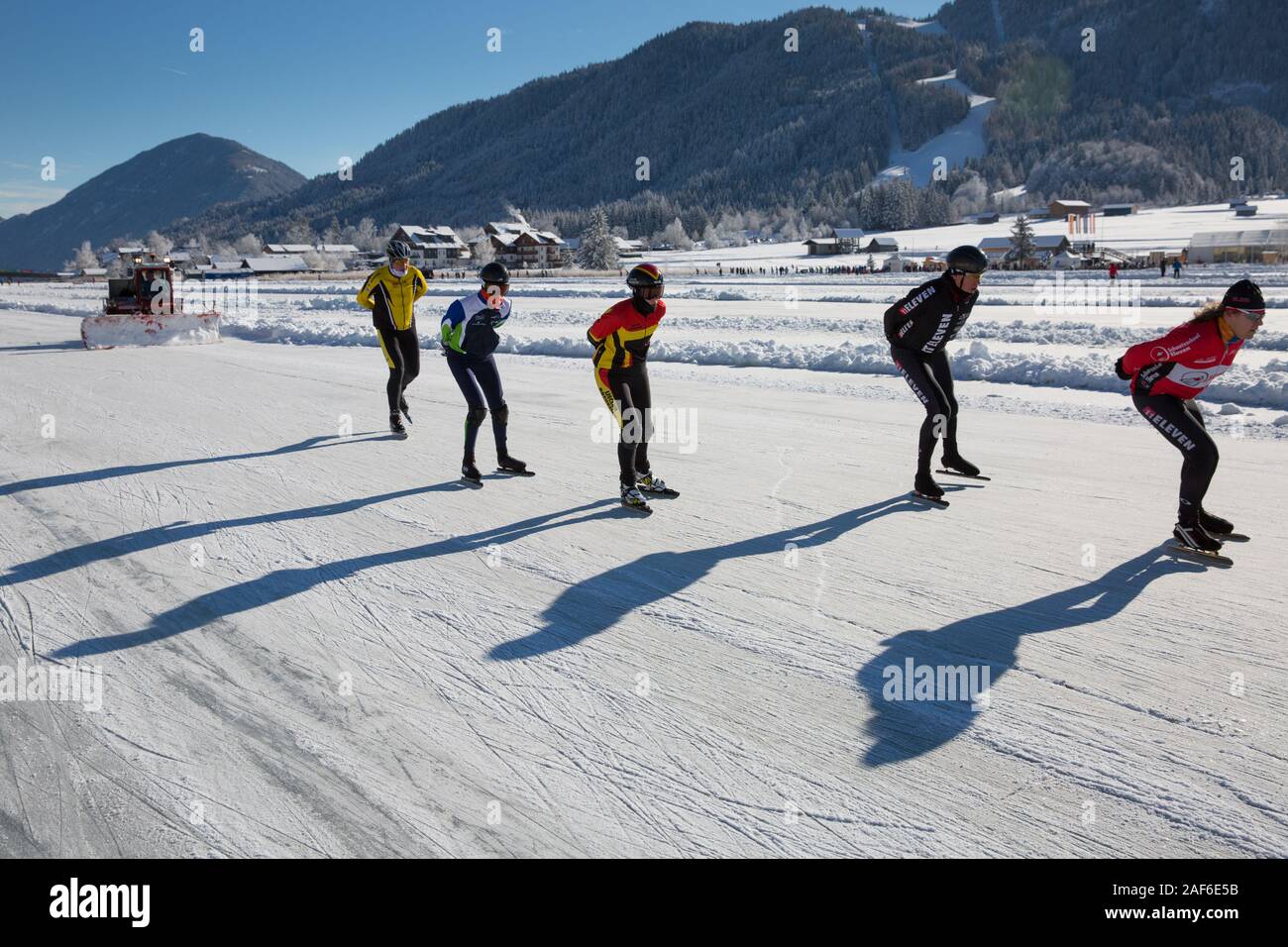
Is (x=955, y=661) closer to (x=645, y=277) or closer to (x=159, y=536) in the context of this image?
A: (x=645, y=277)

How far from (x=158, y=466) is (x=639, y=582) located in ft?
18.0

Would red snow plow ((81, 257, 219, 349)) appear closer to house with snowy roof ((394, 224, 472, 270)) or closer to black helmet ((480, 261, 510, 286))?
black helmet ((480, 261, 510, 286))

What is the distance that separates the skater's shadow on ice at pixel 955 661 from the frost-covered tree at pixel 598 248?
8111 centimetres

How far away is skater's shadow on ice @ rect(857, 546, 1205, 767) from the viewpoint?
10.6ft

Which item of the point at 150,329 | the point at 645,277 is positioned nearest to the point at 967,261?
the point at 645,277

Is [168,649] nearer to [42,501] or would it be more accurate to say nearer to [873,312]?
[42,501]

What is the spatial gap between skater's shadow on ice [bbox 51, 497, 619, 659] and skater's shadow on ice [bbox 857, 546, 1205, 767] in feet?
9.14

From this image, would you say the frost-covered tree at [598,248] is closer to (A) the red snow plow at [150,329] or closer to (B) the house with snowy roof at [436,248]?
(B) the house with snowy roof at [436,248]

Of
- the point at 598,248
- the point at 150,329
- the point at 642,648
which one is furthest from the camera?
the point at 598,248

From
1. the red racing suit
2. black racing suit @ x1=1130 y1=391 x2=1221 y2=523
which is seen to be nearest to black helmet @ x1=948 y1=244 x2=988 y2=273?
the red racing suit

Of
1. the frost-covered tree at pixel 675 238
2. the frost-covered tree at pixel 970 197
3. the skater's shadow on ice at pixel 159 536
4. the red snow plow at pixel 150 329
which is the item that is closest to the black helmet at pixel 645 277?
the skater's shadow on ice at pixel 159 536

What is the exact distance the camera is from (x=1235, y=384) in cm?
998

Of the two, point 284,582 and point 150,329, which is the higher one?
point 150,329

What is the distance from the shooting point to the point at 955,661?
12.3ft
